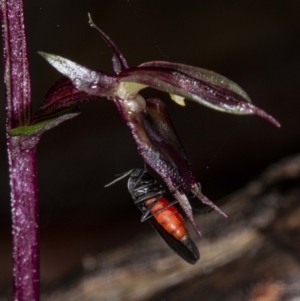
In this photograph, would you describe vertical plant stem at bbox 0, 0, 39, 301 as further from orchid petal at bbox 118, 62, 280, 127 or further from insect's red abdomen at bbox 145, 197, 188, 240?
insect's red abdomen at bbox 145, 197, 188, 240

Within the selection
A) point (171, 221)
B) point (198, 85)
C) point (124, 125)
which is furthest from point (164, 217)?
point (124, 125)

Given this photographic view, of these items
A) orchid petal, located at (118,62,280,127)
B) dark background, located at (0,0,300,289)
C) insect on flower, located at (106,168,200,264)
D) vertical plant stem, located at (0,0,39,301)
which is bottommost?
dark background, located at (0,0,300,289)

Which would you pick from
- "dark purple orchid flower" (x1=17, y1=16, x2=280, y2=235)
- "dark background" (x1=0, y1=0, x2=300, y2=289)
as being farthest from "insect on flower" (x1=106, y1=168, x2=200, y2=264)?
"dark background" (x1=0, y1=0, x2=300, y2=289)

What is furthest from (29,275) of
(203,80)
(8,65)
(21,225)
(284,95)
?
(284,95)

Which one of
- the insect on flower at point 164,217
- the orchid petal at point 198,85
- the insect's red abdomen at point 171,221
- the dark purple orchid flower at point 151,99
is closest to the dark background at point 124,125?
the insect on flower at point 164,217

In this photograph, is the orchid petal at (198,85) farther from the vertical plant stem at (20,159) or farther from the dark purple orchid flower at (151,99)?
the vertical plant stem at (20,159)

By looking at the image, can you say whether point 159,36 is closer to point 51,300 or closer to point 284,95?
point 284,95
